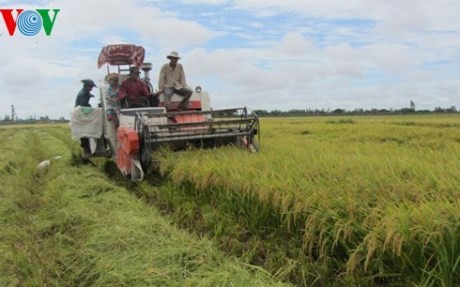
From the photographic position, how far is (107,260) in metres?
4.20

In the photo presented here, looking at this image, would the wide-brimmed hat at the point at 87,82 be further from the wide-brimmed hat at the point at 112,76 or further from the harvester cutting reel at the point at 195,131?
the harvester cutting reel at the point at 195,131

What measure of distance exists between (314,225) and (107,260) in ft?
5.92

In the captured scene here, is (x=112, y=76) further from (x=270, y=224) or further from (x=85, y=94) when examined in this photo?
(x=270, y=224)

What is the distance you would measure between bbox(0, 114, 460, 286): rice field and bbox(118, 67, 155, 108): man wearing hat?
121 inches

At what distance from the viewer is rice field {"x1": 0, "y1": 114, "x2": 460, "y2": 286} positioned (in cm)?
323

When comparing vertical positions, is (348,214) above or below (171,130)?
below

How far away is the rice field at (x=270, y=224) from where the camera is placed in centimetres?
323

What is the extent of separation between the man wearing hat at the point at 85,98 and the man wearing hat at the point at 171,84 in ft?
7.55

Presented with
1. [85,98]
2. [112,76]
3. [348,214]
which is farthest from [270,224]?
[85,98]

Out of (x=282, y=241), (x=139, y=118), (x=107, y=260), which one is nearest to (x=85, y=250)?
(x=107, y=260)

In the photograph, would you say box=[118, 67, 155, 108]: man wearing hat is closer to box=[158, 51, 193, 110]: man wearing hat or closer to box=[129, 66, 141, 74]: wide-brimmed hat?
box=[129, 66, 141, 74]: wide-brimmed hat

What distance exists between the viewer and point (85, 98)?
11047mm

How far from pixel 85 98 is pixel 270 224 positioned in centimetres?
743

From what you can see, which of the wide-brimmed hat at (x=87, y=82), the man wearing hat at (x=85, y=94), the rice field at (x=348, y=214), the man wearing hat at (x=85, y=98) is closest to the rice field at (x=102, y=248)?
the rice field at (x=348, y=214)
